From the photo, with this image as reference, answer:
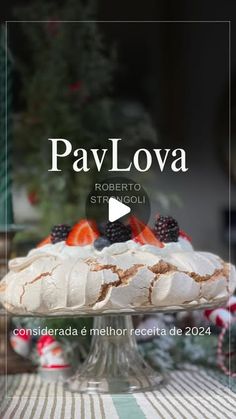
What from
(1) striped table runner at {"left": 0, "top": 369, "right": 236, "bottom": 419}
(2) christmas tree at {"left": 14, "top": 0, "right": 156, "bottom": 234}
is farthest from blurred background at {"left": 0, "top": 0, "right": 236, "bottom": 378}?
(1) striped table runner at {"left": 0, "top": 369, "right": 236, "bottom": 419}

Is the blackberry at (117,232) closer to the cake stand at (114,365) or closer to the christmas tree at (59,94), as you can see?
the cake stand at (114,365)

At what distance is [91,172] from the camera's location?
1335 mm

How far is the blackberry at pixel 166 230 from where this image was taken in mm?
1283

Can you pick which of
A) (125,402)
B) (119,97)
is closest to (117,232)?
(125,402)

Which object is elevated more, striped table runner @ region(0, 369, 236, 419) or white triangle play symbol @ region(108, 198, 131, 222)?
white triangle play symbol @ region(108, 198, 131, 222)

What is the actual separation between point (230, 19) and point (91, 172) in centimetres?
35

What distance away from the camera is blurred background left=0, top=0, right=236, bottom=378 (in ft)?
4.94

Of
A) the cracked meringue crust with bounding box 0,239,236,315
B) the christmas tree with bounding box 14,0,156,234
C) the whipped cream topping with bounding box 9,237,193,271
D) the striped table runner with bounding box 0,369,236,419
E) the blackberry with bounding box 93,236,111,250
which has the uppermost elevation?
the christmas tree with bounding box 14,0,156,234

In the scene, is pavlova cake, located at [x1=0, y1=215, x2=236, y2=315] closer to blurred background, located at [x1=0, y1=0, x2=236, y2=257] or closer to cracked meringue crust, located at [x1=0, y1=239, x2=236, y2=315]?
cracked meringue crust, located at [x1=0, y1=239, x2=236, y2=315]

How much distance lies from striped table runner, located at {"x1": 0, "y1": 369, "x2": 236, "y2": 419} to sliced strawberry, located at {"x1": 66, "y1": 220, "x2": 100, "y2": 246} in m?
0.22

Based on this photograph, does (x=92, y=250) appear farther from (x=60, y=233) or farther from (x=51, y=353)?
(x=51, y=353)

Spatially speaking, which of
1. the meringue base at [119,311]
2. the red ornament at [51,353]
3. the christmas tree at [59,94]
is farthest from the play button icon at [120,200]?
the christmas tree at [59,94]

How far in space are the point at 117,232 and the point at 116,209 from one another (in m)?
0.04

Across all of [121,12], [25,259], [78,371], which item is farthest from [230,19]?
[78,371]
